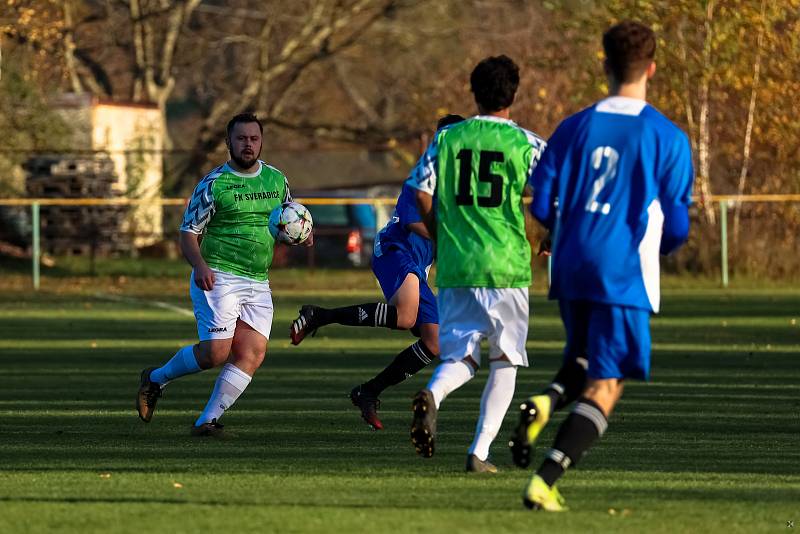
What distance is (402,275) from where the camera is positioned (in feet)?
37.1

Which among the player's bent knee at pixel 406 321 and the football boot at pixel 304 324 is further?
the football boot at pixel 304 324

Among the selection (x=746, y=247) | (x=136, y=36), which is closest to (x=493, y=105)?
(x=746, y=247)

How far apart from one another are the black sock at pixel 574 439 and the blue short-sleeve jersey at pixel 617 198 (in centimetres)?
41

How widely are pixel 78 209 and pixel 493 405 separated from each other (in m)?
28.5

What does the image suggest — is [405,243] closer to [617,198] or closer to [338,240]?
[617,198]

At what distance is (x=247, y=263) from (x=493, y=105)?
2608 mm

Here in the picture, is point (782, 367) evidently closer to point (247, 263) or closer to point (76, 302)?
point (247, 263)

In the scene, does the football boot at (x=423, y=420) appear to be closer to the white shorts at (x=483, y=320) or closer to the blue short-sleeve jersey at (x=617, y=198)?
the white shorts at (x=483, y=320)

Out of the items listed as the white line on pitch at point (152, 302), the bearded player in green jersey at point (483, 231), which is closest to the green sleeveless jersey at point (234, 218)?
the bearded player in green jersey at point (483, 231)

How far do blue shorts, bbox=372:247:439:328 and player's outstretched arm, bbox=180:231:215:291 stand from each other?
3.82ft

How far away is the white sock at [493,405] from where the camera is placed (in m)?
8.52

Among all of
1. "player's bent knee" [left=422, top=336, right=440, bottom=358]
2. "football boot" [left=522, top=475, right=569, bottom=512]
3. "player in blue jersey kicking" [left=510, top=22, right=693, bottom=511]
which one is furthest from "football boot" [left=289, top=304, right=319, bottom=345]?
"football boot" [left=522, top=475, right=569, bottom=512]

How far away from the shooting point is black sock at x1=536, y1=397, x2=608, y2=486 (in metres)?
7.05

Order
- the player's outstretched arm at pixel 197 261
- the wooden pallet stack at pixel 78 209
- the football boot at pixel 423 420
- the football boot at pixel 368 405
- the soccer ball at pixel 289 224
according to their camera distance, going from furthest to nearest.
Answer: the wooden pallet stack at pixel 78 209
the football boot at pixel 368 405
the soccer ball at pixel 289 224
the player's outstretched arm at pixel 197 261
the football boot at pixel 423 420
